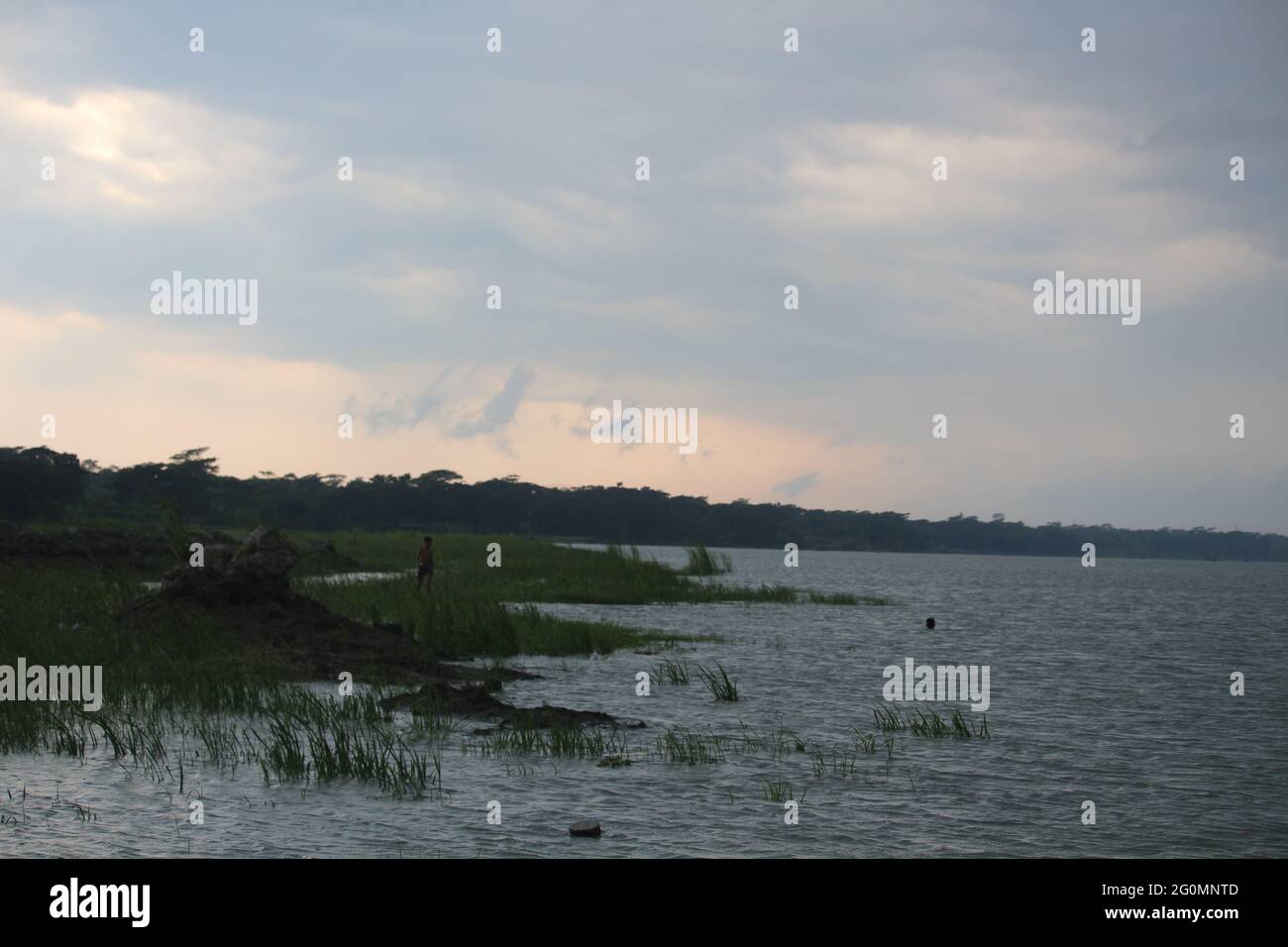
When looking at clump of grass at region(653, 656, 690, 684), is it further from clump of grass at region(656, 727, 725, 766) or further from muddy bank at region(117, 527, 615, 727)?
clump of grass at region(656, 727, 725, 766)

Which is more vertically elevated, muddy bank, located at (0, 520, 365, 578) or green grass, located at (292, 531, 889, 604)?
muddy bank, located at (0, 520, 365, 578)

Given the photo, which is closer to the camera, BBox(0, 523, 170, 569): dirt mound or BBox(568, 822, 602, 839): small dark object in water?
BBox(568, 822, 602, 839): small dark object in water

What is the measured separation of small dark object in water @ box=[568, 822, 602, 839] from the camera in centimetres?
1267

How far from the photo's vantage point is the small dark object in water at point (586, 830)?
12672 mm

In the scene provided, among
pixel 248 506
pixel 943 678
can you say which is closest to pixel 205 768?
pixel 943 678

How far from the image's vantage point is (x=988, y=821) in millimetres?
14227

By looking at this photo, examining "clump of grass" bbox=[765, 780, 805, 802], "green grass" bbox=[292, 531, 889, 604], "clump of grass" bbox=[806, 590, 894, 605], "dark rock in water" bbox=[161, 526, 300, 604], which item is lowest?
"clump of grass" bbox=[806, 590, 894, 605]

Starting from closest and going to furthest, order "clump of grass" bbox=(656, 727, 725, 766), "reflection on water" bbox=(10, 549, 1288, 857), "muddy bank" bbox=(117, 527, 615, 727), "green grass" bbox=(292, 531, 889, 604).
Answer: "reflection on water" bbox=(10, 549, 1288, 857) < "clump of grass" bbox=(656, 727, 725, 766) < "muddy bank" bbox=(117, 527, 615, 727) < "green grass" bbox=(292, 531, 889, 604)

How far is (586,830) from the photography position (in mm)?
12688

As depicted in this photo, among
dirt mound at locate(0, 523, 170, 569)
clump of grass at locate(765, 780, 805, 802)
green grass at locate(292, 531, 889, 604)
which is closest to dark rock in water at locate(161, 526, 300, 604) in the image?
clump of grass at locate(765, 780, 805, 802)
